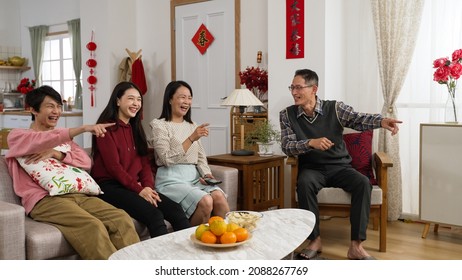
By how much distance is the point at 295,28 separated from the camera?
4336 millimetres

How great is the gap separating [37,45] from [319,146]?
5.76m

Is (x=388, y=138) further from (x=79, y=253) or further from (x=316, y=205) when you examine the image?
(x=79, y=253)

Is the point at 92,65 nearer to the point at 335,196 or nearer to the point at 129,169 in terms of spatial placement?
the point at 129,169

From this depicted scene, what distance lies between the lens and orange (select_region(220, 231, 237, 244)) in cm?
210

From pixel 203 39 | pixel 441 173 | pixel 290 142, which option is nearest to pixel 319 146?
pixel 290 142

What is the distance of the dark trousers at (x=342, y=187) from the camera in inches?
131

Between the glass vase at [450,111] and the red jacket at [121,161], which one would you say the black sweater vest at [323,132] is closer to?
the glass vase at [450,111]

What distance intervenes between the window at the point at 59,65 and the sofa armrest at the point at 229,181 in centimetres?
457

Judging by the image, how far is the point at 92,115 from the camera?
21.0 feet

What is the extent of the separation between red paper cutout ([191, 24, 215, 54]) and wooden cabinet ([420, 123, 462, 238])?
2629 millimetres

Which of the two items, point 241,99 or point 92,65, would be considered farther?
point 92,65

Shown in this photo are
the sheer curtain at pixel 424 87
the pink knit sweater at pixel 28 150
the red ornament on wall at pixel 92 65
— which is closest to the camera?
the pink knit sweater at pixel 28 150

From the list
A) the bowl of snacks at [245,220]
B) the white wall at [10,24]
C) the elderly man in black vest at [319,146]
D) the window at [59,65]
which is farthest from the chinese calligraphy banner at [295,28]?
the white wall at [10,24]

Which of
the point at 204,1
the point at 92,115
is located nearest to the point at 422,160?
the point at 204,1
